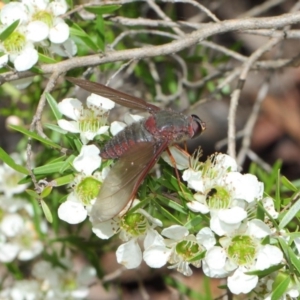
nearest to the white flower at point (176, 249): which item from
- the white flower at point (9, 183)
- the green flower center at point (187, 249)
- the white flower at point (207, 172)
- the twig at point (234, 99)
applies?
the green flower center at point (187, 249)

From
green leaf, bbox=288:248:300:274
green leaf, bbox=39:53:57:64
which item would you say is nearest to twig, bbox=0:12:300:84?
green leaf, bbox=39:53:57:64

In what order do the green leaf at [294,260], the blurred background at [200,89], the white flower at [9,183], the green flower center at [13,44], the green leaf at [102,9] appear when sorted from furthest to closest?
1. the blurred background at [200,89]
2. the white flower at [9,183]
3. the green leaf at [102,9]
4. the green flower center at [13,44]
5. the green leaf at [294,260]

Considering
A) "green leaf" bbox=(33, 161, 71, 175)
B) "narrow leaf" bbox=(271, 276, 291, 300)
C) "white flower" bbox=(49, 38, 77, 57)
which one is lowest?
"narrow leaf" bbox=(271, 276, 291, 300)

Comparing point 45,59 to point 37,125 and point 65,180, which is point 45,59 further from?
point 65,180

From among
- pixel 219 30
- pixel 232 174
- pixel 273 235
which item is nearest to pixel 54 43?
pixel 219 30

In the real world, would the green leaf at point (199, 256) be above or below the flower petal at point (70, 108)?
below

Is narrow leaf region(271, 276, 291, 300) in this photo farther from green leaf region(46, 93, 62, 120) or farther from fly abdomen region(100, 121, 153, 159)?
green leaf region(46, 93, 62, 120)

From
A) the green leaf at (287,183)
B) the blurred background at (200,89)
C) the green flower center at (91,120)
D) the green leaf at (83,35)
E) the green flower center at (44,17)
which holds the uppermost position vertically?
the green flower center at (44,17)

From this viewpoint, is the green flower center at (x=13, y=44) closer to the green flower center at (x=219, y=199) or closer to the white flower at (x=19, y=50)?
the white flower at (x=19, y=50)
